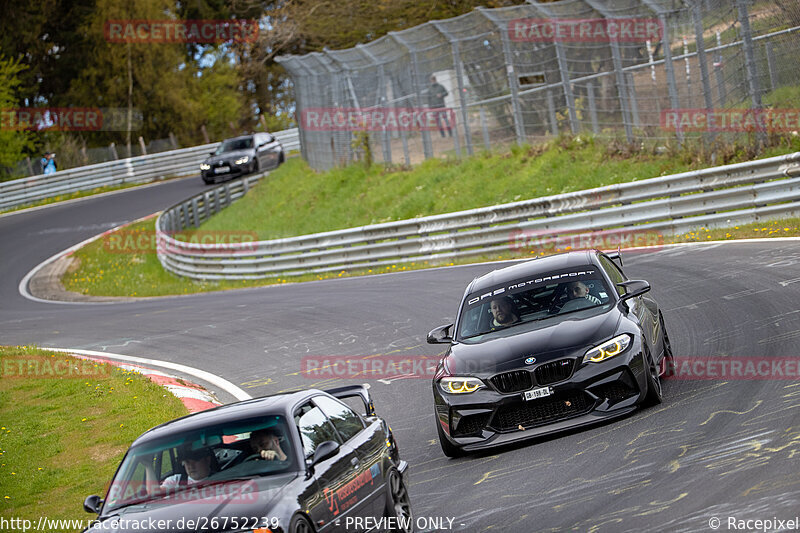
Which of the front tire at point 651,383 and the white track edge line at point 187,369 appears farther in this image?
the white track edge line at point 187,369

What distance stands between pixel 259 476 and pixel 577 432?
3.40 m

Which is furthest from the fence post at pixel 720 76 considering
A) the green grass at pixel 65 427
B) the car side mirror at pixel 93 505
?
the car side mirror at pixel 93 505

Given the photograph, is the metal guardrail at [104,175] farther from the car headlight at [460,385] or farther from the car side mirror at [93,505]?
the car side mirror at [93,505]

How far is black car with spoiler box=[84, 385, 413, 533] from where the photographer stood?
5.48m

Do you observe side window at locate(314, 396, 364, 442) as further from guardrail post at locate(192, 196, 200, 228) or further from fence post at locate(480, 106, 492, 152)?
guardrail post at locate(192, 196, 200, 228)

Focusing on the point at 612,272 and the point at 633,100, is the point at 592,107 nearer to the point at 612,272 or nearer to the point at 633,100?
the point at 633,100

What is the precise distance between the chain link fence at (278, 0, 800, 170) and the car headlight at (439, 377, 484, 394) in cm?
1321

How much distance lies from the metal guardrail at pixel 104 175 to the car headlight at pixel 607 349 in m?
44.6

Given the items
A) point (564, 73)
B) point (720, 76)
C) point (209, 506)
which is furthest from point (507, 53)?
point (209, 506)

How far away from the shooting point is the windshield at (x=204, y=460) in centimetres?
599

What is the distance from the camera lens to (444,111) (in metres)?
27.9

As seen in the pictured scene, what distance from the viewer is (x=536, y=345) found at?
8.53 metres

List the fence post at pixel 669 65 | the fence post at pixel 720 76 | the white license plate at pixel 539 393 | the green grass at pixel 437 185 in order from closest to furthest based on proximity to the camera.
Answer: the white license plate at pixel 539 393 < the fence post at pixel 720 76 < the fence post at pixel 669 65 < the green grass at pixel 437 185

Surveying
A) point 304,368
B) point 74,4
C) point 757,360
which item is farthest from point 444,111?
point 74,4
